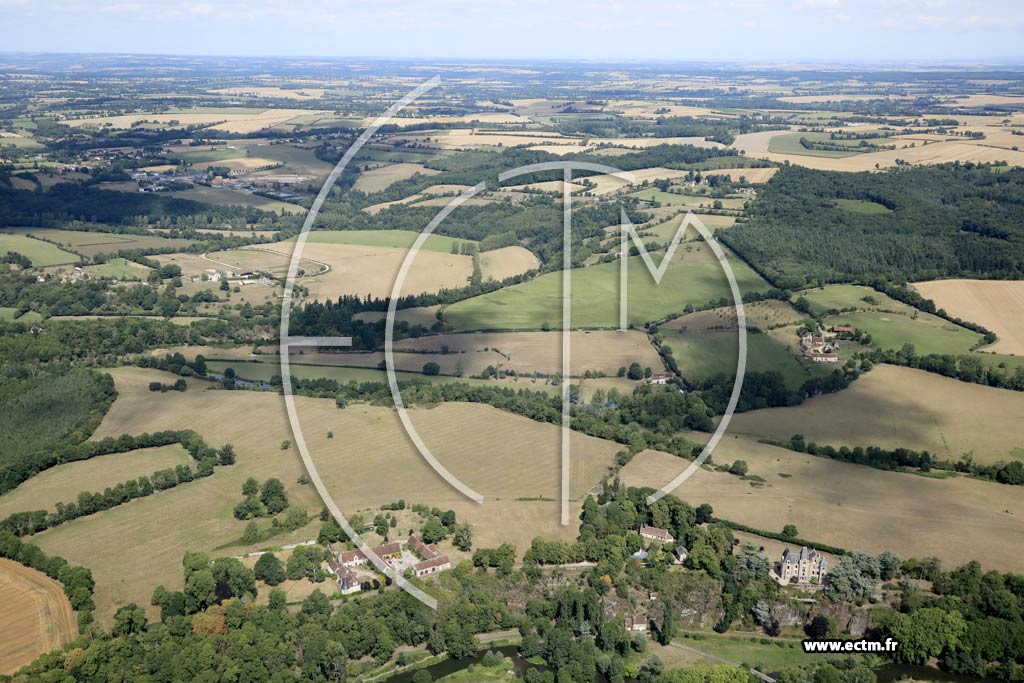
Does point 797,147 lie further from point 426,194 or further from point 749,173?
point 426,194

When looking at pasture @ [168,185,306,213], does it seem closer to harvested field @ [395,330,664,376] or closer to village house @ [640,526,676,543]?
harvested field @ [395,330,664,376]

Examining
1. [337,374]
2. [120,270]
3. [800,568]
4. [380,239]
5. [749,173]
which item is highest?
[749,173]

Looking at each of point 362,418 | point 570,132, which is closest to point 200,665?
point 362,418

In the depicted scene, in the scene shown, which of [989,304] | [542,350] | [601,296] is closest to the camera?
[542,350]

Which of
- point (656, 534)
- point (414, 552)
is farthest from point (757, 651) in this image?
point (414, 552)

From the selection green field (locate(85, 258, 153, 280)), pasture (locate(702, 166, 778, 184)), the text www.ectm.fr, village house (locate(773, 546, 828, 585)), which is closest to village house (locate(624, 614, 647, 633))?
the text www.ectm.fr

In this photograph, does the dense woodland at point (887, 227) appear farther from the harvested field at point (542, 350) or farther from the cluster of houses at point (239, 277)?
the cluster of houses at point (239, 277)

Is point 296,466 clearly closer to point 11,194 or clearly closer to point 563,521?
point 563,521
